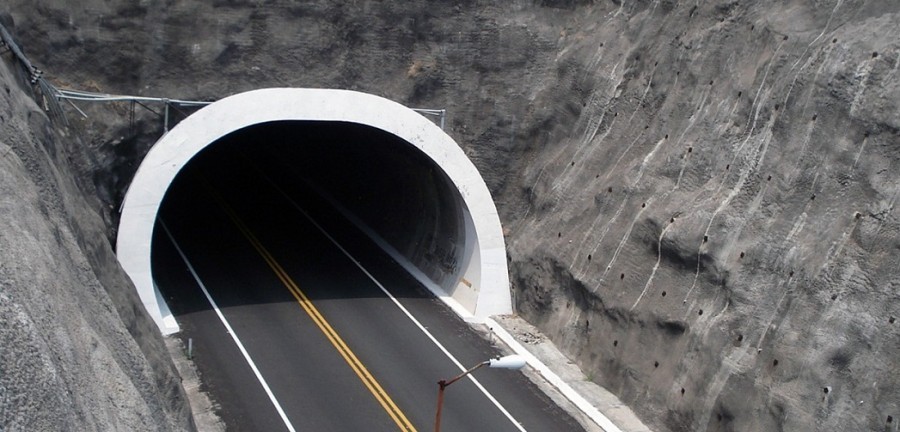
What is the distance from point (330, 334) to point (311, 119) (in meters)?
5.21

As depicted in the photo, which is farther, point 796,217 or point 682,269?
point 682,269

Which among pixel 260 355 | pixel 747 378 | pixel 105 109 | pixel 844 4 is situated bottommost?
pixel 260 355

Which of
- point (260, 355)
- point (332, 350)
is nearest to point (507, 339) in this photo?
point (332, 350)

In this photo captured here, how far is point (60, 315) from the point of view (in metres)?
12.2

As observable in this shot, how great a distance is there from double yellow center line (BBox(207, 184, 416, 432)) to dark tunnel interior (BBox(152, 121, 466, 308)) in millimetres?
796

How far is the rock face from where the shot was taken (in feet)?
60.0

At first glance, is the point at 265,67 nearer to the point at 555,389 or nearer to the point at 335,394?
the point at 335,394

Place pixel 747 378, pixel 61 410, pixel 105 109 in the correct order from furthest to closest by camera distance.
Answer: pixel 105 109
pixel 747 378
pixel 61 410

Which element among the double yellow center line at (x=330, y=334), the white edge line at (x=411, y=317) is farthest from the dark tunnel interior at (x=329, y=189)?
the double yellow center line at (x=330, y=334)

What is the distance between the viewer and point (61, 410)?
10.2 meters

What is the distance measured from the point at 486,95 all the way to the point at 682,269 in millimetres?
8641

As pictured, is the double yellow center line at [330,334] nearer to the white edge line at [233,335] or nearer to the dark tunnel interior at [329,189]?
the dark tunnel interior at [329,189]

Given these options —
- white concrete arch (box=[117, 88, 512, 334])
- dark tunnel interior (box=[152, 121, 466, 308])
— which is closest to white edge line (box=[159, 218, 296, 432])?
dark tunnel interior (box=[152, 121, 466, 308])

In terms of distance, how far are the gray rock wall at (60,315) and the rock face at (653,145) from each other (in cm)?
135
